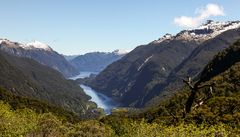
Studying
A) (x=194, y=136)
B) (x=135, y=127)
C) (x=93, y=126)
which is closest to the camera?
(x=194, y=136)

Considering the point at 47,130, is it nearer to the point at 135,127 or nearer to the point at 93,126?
the point at 93,126

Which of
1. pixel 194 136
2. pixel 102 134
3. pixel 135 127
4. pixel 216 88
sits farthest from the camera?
pixel 216 88

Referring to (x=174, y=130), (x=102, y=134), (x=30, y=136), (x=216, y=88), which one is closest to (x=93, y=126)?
(x=102, y=134)

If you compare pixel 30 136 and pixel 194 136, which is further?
pixel 30 136

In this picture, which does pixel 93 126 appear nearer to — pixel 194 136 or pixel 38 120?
pixel 38 120

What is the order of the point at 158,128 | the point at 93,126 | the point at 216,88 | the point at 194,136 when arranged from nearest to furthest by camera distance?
the point at 194,136
the point at 158,128
the point at 93,126
the point at 216,88

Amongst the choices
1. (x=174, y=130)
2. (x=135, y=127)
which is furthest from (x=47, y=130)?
(x=174, y=130)

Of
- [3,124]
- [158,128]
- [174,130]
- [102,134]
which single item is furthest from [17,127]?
[174,130]

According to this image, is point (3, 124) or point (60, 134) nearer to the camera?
point (3, 124)
